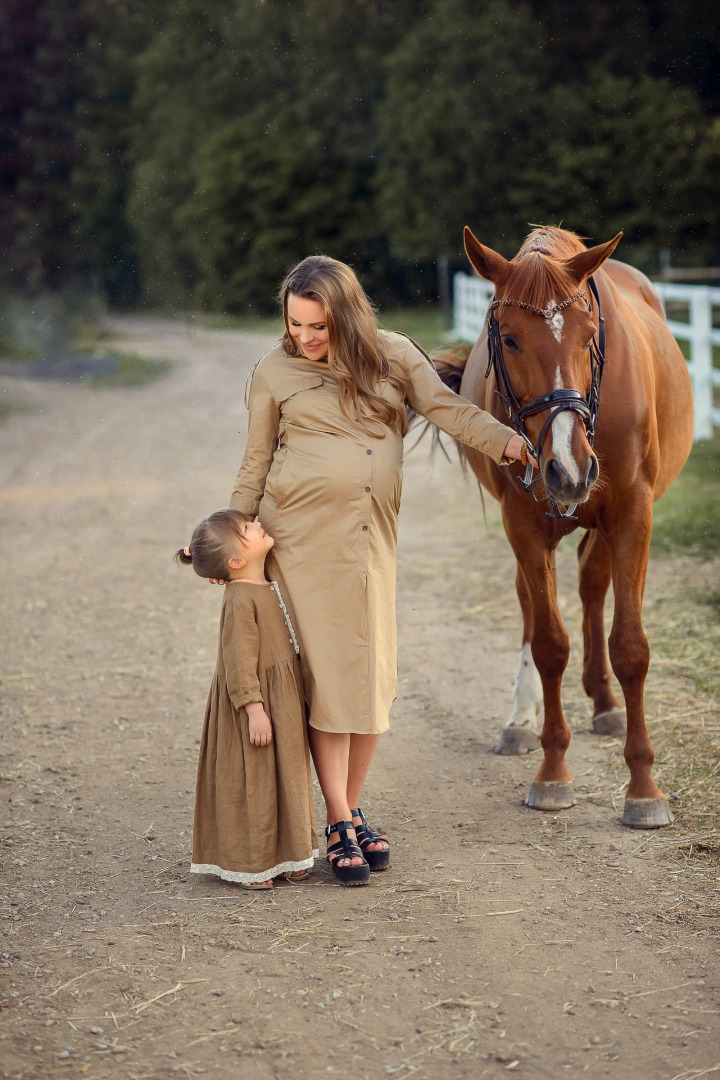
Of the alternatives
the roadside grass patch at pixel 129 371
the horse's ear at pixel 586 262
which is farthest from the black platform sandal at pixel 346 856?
the roadside grass patch at pixel 129 371

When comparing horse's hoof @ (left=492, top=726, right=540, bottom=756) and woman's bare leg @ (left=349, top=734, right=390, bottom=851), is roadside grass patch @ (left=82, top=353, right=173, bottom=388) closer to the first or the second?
horse's hoof @ (left=492, top=726, right=540, bottom=756)

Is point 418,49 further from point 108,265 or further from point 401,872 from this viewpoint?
point 401,872

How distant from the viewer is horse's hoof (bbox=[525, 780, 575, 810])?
395 cm

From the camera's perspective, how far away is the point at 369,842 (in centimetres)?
353

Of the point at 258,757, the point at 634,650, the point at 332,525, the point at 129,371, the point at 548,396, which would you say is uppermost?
the point at 548,396

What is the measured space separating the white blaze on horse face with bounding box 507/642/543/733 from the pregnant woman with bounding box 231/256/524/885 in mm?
1406

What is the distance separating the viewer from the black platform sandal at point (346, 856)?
337 centimetres

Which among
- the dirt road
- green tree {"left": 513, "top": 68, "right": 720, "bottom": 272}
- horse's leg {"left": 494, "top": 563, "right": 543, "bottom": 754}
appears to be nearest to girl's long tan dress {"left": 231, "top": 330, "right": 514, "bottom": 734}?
the dirt road

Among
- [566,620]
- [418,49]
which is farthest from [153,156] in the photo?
[566,620]

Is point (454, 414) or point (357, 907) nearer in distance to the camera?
point (357, 907)

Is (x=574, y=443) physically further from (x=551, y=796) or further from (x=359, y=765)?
(x=551, y=796)

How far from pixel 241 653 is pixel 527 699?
1.81 metres

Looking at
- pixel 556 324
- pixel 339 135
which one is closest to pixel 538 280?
pixel 556 324

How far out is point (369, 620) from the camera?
336 cm
